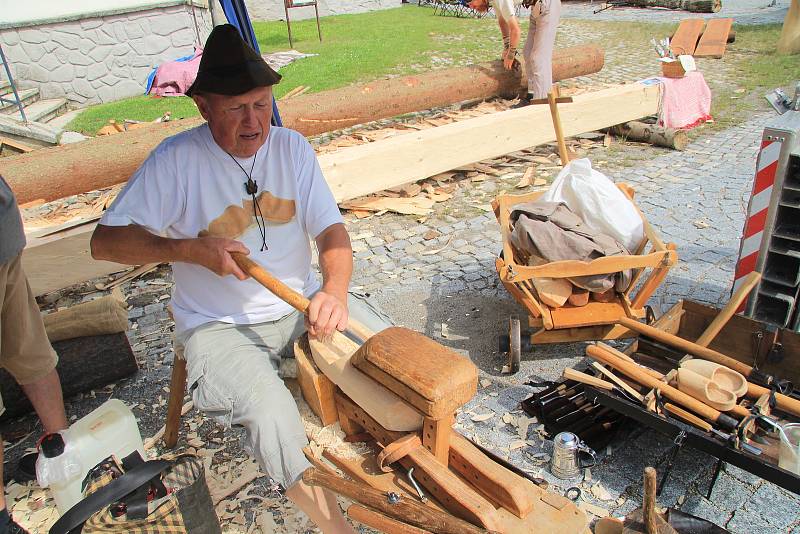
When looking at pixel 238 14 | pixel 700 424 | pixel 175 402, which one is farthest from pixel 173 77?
pixel 700 424

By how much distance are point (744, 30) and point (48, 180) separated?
1539 cm

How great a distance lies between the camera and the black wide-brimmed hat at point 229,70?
2.35 m

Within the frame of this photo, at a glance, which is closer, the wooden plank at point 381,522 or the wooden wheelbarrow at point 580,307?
the wooden plank at point 381,522

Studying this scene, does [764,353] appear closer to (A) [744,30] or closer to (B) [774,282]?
(B) [774,282]


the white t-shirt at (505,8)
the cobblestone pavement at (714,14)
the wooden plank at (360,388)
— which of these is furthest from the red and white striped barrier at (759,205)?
the cobblestone pavement at (714,14)

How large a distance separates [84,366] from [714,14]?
18901mm

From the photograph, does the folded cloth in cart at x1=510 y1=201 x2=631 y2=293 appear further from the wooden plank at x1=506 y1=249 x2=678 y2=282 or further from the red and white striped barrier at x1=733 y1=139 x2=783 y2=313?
the red and white striped barrier at x1=733 y1=139 x2=783 y2=313

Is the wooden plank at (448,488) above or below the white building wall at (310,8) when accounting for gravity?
below

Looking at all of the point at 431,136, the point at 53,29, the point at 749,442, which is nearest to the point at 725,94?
the point at 431,136

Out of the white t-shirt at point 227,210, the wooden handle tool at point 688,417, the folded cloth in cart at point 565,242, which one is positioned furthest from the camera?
the folded cloth in cart at point 565,242

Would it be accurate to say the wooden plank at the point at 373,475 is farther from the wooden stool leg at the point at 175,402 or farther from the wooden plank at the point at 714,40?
the wooden plank at the point at 714,40

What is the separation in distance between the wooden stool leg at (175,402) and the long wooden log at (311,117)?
3.46 m

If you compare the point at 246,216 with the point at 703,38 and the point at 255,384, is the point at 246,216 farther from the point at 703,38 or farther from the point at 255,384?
the point at 703,38

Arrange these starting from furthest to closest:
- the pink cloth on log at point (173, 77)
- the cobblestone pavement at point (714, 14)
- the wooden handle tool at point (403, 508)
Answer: the cobblestone pavement at point (714, 14)
the pink cloth on log at point (173, 77)
the wooden handle tool at point (403, 508)
